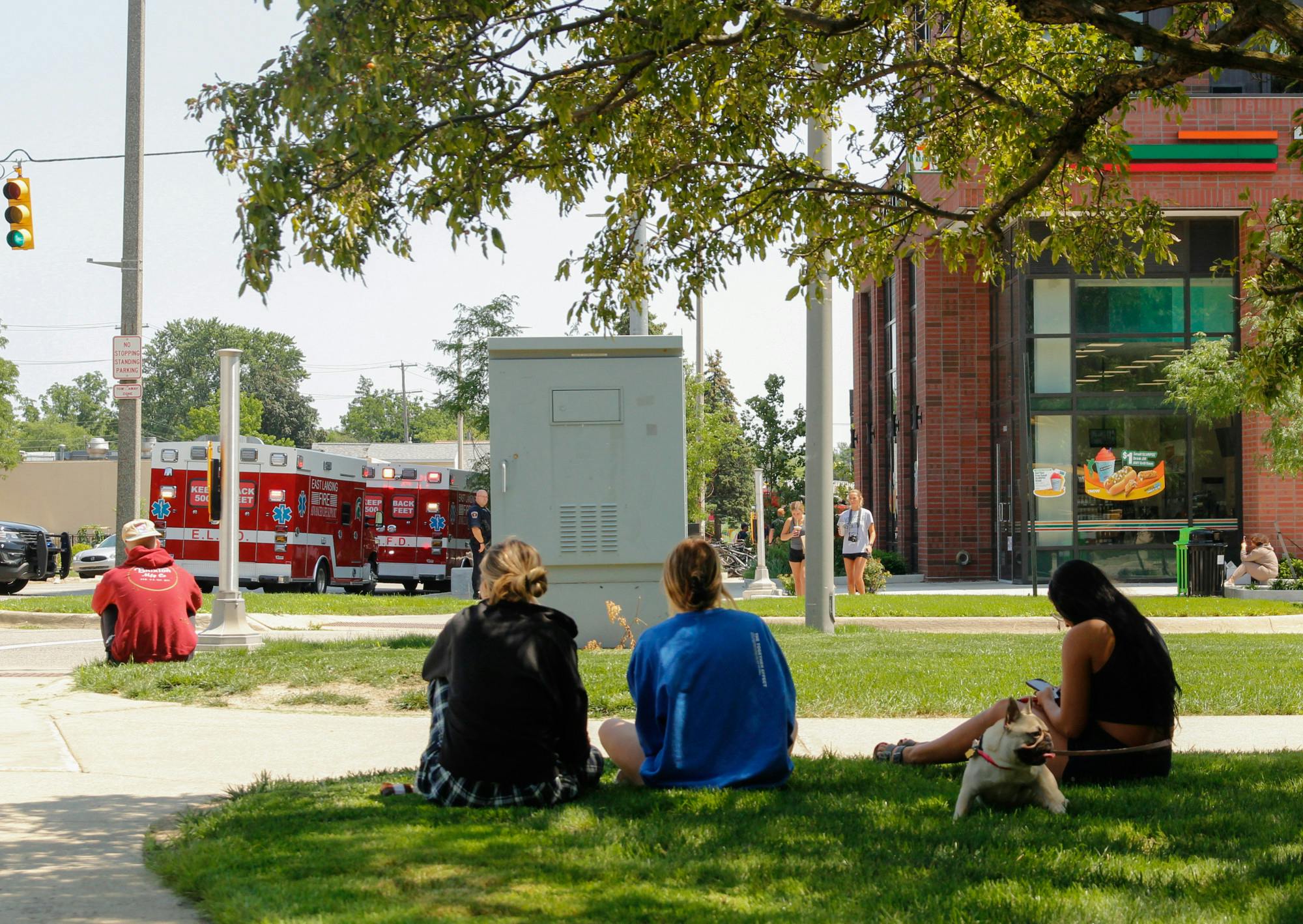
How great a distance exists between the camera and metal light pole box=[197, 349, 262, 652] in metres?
12.7

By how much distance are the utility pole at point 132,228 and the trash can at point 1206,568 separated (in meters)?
15.4

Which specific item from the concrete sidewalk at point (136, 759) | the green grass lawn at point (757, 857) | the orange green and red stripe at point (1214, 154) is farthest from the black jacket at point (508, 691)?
the orange green and red stripe at point (1214, 154)

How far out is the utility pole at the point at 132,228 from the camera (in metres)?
18.4

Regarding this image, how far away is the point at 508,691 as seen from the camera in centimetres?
536

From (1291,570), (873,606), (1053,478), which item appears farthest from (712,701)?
(1053,478)

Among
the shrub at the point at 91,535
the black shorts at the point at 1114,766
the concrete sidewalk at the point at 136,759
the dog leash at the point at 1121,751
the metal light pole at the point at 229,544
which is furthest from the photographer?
the shrub at the point at 91,535

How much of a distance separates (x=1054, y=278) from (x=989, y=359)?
2.60 m

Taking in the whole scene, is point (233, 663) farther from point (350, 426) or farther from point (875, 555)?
point (350, 426)

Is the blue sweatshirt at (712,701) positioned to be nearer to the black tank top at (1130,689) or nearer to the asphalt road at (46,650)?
the black tank top at (1130,689)

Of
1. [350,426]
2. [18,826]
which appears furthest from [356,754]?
[350,426]

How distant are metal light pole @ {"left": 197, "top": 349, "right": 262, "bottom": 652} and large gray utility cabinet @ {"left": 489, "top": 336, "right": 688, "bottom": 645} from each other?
2.62 m

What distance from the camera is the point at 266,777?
639cm

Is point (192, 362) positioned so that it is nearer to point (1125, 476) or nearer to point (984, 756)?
point (1125, 476)

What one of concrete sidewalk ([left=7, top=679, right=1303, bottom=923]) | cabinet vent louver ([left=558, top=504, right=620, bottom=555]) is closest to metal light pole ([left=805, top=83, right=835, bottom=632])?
cabinet vent louver ([left=558, top=504, right=620, bottom=555])
